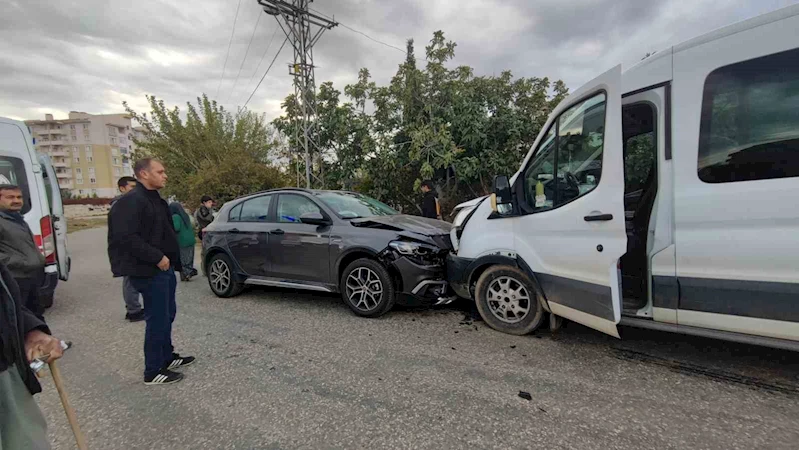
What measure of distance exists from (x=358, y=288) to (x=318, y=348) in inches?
39.1

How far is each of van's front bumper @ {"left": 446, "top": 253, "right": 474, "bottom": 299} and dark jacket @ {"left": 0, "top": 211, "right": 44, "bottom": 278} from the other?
361 cm

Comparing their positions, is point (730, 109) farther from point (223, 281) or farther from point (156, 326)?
point (223, 281)

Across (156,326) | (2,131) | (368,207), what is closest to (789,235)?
(368,207)

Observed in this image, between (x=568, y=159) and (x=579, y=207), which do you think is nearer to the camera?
(x=579, y=207)

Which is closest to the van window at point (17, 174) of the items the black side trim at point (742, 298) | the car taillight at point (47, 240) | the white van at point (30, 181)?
the white van at point (30, 181)

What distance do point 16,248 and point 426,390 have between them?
346cm

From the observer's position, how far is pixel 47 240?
4.98 m

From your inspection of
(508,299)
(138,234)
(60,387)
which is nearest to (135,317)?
(138,234)

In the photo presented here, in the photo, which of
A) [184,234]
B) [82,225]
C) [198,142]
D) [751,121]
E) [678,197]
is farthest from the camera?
[82,225]

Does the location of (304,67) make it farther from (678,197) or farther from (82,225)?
(82,225)

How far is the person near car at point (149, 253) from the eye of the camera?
3020mm

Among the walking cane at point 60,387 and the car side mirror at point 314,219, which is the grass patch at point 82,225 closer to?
the car side mirror at point 314,219

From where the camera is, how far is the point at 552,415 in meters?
2.55

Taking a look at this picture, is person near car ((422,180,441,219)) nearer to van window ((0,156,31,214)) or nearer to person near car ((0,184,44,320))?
person near car ((0,184,44,320))
